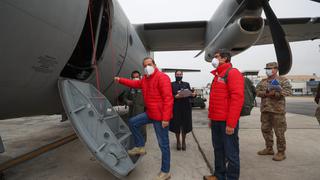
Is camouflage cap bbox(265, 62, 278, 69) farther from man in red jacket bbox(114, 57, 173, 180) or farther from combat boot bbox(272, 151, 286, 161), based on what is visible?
man in red jacket bbox(114, 57, 173, 180)

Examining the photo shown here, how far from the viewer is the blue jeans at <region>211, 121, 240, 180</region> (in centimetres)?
288

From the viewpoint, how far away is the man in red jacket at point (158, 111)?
10.7ft

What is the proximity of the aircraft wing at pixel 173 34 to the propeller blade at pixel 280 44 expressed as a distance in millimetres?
2700

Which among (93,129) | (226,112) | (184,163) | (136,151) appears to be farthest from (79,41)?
(226,112)

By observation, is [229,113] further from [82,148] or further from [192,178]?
[82,148]

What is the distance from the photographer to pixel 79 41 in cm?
447

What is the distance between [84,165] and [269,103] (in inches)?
134

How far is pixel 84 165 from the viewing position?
4008 mm

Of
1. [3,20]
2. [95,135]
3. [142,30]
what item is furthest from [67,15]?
[142,30]

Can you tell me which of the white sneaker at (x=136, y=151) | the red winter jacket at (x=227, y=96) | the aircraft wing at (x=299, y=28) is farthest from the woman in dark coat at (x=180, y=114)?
the aircraft wing at (x=299, y=28)

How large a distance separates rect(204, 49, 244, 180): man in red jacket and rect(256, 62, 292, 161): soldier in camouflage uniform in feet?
5.02

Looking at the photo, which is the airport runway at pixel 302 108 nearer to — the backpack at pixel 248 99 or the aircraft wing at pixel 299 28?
the aircraft wing at pixel 299 28

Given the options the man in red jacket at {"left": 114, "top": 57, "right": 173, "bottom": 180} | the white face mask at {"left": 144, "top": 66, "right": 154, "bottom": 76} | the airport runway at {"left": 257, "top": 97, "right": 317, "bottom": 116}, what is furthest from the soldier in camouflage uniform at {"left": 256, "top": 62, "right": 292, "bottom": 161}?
the airport runway at {"left": 257, "top": 97, "right": 317, "bottom": 116}

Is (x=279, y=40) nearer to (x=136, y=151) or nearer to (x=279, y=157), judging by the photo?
(x=279, y=157)
